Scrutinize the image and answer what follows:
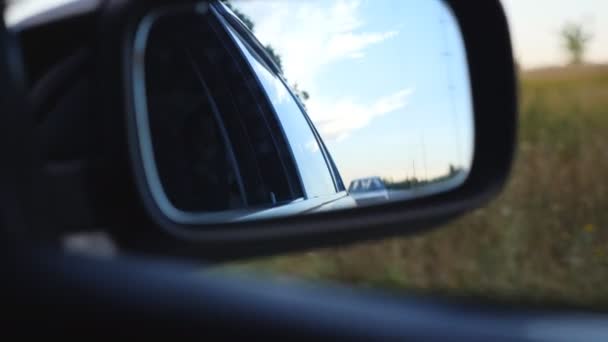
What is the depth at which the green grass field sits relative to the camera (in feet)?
14.5

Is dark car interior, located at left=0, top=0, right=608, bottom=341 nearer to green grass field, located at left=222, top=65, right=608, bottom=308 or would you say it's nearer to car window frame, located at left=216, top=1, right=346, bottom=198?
car window frame, located at left=216, top=1, right=346, bottom=198

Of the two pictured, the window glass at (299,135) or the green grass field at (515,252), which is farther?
the green grass field at (515,252)

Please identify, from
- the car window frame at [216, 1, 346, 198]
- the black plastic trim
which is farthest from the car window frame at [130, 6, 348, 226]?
the car window frame at [216, 1, 346, 198]

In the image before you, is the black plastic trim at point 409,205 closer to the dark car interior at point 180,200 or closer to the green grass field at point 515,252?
the dark car interior at point 180,200

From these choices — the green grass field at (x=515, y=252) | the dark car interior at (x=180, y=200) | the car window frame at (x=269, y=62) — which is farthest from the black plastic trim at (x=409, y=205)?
the green grass field at (x=515, y=252)

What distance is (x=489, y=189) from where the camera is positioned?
2098 mm

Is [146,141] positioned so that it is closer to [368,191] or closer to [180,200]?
[180,200]

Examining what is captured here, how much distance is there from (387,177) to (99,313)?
4.45 ft

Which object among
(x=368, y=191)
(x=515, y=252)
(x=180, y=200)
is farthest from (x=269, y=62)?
(x=515, y=252)

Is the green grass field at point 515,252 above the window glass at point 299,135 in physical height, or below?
below

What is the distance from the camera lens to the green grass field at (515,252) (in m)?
4.43

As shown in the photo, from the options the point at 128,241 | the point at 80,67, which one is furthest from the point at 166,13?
the point at 128,241

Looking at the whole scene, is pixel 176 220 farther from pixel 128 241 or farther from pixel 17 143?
pixel 17 143

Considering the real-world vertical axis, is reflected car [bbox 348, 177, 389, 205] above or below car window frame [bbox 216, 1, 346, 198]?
below
